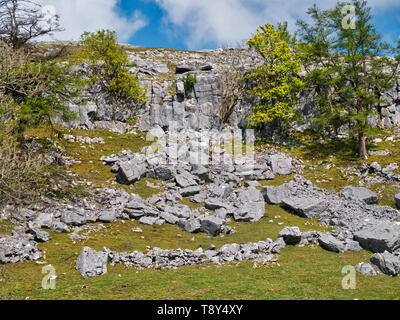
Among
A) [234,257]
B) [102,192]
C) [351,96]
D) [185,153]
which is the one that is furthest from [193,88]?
[234,257]

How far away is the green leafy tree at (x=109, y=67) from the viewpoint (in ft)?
130

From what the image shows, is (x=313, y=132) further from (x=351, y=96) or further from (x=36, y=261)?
(x=36, y=261)

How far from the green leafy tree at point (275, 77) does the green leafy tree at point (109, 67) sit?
17244mm

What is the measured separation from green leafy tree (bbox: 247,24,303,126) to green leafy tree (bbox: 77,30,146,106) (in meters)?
17.2

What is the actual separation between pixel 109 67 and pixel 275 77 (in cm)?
2432

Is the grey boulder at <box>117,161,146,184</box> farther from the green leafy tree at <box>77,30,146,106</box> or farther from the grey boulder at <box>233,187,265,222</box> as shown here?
the green leafy tree at <box>77,30,146,106</box>

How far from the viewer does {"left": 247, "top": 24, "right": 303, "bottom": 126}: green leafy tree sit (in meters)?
37.8

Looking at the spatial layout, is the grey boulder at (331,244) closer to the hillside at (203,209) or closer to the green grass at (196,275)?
the hillside at (203,209)

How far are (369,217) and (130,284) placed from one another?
17775 mm

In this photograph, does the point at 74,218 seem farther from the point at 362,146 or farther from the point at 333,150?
the point at 362,146

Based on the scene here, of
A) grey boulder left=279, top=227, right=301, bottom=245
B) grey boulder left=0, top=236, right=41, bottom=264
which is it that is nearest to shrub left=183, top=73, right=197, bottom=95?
grey boulder left=279, top=227, right=301, bottom=245

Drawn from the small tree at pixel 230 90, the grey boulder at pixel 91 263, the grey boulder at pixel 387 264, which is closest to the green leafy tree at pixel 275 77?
the small tree at pixel 230 90

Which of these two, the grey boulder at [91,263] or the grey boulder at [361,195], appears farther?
the grey boulder at [361,195]

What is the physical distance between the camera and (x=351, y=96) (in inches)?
1305
